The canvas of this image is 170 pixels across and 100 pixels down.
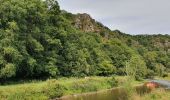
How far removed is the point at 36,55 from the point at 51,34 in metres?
6.81

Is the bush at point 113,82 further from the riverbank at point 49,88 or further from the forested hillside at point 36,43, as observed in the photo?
the forested hillside at point 36,43

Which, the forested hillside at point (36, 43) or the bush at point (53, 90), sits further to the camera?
the forested hillside at point (36, 43)

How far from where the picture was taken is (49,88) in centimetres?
5262

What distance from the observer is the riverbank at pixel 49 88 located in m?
45.2

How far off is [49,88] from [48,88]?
0.89ft

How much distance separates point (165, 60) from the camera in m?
194

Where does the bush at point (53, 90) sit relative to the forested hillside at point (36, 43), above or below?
below

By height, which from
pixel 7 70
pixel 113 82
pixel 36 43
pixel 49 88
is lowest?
pixel 113 82

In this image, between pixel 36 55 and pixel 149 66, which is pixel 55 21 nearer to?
pixel 36 55

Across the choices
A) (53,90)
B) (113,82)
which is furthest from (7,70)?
(113,82)

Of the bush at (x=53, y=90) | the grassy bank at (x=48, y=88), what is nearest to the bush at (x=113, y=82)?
the grassy bank at (x=48, y=88)

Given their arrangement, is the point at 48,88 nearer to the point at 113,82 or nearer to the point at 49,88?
the point at 49,88

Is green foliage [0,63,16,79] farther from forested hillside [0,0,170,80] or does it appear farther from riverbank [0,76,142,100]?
riverbank [0,76,142,100]

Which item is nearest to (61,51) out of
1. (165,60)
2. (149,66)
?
(149,66)
